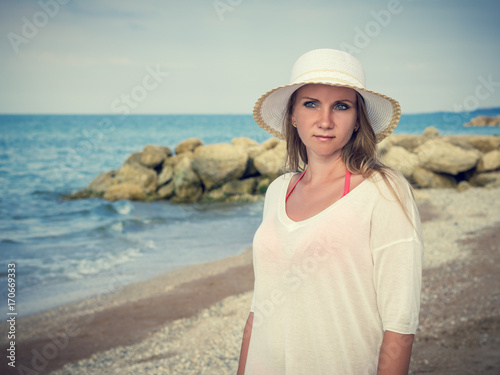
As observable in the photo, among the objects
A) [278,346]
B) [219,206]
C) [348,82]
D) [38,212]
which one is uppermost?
[348,82]

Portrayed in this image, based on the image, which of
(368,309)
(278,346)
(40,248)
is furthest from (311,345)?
(40,248)

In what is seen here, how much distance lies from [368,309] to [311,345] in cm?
28

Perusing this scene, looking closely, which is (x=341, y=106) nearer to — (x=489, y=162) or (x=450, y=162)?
(x=450, y=162)

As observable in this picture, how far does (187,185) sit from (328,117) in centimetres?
1569

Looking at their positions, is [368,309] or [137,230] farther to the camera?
[137,230]

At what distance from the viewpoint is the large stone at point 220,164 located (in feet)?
55.1

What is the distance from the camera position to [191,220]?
13797mm

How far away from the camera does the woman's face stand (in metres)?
1.85

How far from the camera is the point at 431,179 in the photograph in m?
16.5

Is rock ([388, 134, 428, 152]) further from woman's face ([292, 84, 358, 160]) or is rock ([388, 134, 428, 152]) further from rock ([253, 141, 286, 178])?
woman's face ([292, 84, 358, 160])

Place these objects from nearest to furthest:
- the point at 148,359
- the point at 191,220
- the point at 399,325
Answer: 1. the point at 399,325
2. the point at 148,359
3. the point at 191,220

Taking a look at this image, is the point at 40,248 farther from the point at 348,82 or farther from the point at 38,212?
the point at 348,82

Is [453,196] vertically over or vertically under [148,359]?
over

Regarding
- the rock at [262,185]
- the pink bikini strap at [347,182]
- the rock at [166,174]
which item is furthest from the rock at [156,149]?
the pink bikini strap at [347,182]
